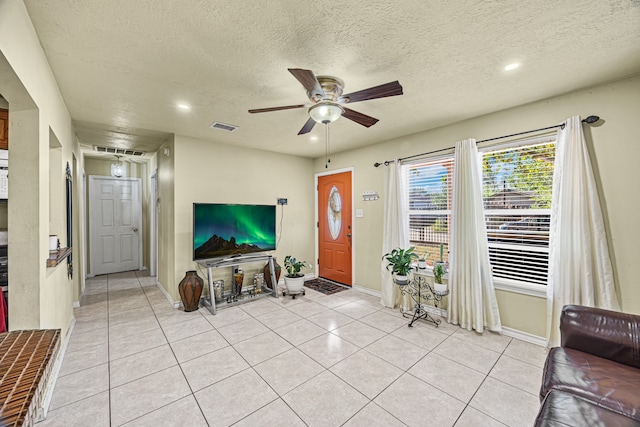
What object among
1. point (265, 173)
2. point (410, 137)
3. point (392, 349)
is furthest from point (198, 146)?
point (392, 349)

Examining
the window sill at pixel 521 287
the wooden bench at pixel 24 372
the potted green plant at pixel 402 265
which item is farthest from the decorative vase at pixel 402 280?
the wooden bench at pixel 24 372

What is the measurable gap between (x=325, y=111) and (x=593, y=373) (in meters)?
2.41

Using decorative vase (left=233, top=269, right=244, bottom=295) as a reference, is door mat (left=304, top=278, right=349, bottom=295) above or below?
below

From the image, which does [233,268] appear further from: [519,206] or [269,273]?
[519,206]

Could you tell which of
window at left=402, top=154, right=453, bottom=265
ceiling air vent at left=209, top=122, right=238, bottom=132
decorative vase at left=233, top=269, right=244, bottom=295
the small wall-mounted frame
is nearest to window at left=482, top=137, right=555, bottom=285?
window at left=402, top=154, right=453, bottom=265

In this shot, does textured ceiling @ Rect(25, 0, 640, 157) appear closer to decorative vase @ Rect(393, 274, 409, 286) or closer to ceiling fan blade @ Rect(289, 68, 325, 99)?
ceiling fan blade @ Rect(289, 68, 325, 99)

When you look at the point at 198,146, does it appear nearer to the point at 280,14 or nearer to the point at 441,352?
the point at 280,14

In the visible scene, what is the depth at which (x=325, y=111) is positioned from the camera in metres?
2.23

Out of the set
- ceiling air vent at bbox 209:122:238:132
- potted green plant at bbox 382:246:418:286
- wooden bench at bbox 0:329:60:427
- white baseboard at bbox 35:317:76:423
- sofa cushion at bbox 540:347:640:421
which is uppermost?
ceiling air vent at bbox 209:122:238:132

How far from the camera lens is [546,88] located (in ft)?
7.95

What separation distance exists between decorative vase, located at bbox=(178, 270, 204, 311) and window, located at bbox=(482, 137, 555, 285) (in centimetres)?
366

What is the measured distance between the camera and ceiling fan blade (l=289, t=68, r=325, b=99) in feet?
5.43

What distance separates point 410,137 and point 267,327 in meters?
3.14

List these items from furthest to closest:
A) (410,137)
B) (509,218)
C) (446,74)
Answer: (410,137), (509,218), (446,74)
